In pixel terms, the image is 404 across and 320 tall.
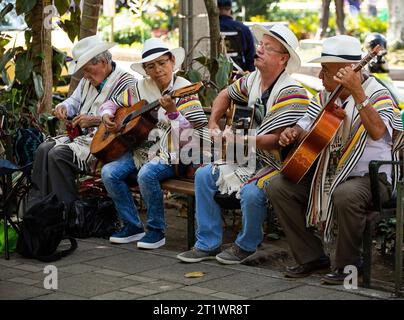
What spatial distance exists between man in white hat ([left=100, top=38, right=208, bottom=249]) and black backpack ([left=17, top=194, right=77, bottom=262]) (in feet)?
1.72

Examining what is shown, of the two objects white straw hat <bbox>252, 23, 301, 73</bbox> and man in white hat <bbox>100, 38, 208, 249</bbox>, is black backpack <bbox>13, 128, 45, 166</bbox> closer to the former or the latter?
man in white hat <bbox>100, 38, 208, 249</bbox>

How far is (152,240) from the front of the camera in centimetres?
655

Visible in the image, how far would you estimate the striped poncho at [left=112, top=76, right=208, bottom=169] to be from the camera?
6.41 metres

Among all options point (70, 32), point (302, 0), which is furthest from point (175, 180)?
Answer: point (302, 0)

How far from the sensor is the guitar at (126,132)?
658cm

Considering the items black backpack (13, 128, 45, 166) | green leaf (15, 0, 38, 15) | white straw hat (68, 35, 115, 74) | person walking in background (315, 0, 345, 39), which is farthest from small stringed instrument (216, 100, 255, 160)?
person walking in background (315, 0, 345, 39)

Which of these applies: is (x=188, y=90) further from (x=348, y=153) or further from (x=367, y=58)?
(x=367, y=58)

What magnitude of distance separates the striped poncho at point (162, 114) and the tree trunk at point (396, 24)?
62.5 feet

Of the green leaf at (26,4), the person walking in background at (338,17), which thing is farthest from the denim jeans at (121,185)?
the person walking in background at (338,17)

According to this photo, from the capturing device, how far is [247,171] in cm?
605

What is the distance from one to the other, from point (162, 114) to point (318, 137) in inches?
59.2

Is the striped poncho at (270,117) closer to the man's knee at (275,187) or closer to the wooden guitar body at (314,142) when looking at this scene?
the man's knee at (275,187)

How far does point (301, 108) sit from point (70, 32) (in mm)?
3817
